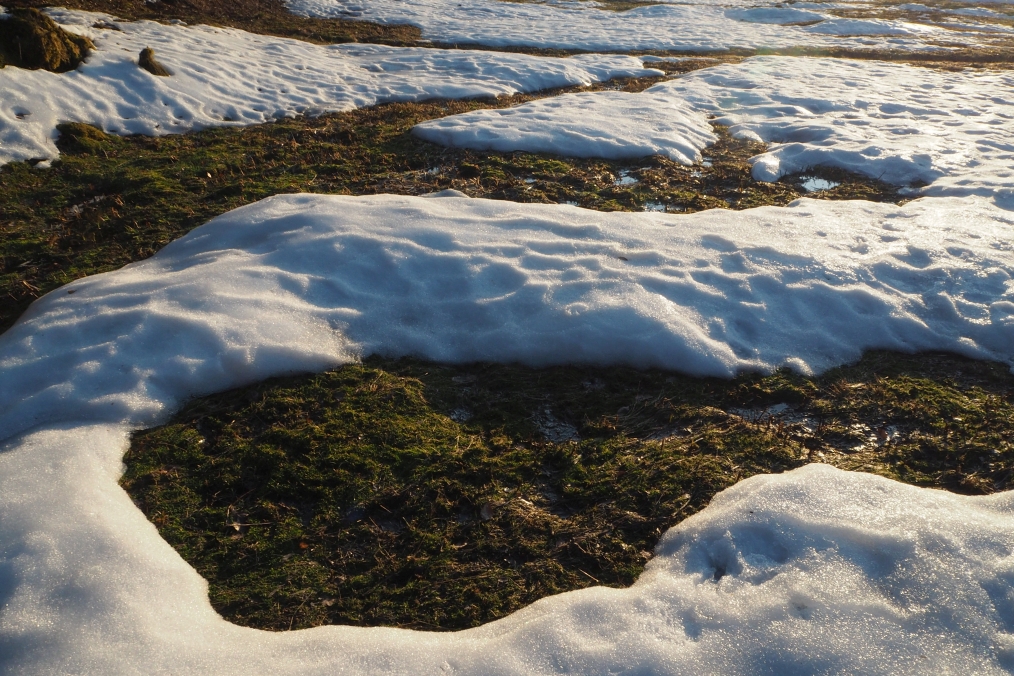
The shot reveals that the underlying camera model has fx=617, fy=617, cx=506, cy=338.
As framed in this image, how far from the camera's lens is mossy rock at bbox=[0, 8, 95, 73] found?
27.6ft

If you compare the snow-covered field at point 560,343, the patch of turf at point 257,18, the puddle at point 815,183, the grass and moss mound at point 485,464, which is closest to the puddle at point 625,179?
the snow-covered field at point 560,343

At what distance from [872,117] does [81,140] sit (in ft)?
37.2

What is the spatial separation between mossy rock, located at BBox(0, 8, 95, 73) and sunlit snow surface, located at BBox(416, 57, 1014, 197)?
5294mm

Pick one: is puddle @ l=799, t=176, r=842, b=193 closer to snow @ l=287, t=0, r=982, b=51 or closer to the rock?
the rock

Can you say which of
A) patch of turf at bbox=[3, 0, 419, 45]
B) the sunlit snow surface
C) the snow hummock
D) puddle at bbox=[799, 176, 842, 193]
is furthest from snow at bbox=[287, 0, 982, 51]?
puddle at bbox=[799, 176, 842, 193]

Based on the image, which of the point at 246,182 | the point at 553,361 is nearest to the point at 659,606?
the point at 553,361

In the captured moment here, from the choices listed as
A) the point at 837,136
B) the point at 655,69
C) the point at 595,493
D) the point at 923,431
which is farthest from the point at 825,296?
the point at 655,69

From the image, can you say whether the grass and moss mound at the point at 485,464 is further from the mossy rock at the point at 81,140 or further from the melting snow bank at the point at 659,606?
the mossy rock at the point at 81,140

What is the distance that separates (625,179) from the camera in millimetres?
7410

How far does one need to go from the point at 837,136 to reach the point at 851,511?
7.57 m

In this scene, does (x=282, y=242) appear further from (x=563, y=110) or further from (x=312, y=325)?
(x=563, y=110)

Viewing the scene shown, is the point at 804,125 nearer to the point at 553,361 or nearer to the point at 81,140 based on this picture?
the point at 553,361

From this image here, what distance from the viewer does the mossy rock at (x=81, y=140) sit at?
741cm

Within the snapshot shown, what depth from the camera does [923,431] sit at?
146 inches
